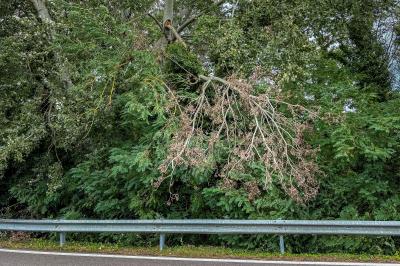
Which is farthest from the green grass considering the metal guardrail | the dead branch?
the dead branch

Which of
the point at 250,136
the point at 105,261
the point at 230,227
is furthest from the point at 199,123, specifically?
the point at 105,261

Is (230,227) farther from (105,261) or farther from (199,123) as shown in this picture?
(105,261)

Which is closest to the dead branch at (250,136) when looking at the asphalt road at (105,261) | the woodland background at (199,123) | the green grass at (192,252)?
the woodland background at (199,123)

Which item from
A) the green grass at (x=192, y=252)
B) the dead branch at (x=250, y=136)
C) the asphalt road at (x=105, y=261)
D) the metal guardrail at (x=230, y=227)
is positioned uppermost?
the dead branch at (x=250, y=136)

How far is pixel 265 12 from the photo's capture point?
11234 mm

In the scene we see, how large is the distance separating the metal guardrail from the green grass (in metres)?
0.31

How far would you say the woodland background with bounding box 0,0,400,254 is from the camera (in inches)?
331

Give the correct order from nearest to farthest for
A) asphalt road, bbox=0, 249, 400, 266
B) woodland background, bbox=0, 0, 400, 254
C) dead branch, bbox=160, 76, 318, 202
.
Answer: asphalt road, bbox=0, 249, 400, 266 → dead branch, bbox=160, 76, 318, 202 → woodland background, bbox=0, 0, 400, 254

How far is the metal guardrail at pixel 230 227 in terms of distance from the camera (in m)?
7.49

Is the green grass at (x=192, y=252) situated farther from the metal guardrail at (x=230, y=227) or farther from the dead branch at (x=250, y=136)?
the dead branch at (x=250, y=136)

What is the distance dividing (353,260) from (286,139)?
2.48 meters

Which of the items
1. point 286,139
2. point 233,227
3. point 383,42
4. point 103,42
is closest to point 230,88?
point 286,139

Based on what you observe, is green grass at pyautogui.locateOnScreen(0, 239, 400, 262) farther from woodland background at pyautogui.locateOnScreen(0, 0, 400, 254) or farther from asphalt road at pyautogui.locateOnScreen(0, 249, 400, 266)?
woodland background at pyautogui.locateOnScreen(0, 0, 400, 254)

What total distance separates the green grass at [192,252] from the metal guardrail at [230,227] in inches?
12.3
